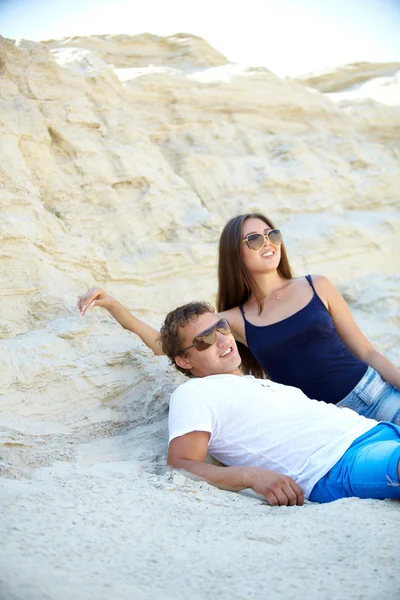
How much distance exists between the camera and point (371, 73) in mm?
8914

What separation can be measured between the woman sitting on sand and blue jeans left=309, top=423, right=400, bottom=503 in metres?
0.66

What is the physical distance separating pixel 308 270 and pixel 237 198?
0.99 meters

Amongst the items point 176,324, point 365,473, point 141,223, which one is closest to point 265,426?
point 365,473

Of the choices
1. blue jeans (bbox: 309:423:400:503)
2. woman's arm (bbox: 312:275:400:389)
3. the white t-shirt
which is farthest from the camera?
woman's arm (bbox: 312:275:400:389)

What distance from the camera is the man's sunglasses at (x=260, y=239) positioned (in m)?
3.57

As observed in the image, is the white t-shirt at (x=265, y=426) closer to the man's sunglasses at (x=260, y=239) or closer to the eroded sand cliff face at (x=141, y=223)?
the eroded sand cliff face at (x=141, y=223)

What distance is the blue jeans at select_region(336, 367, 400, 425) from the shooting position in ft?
10.7

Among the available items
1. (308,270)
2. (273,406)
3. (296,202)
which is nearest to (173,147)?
(296,202)

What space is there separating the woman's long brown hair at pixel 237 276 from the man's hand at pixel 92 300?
68cm

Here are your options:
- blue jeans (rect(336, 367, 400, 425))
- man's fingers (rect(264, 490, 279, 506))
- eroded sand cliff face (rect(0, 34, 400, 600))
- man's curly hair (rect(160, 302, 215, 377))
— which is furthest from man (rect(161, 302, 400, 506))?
Result: blue jeans (rect(336, 367, 400, 425))

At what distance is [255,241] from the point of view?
358 centimetres

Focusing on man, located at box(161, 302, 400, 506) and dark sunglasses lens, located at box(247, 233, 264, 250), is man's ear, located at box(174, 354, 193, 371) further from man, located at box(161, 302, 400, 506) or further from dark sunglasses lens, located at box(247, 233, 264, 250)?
dark sunglasses lens, located at box(247, 233, 264, 250)

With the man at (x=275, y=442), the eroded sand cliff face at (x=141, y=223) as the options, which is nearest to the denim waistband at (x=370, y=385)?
the man at (x=275, y=442)

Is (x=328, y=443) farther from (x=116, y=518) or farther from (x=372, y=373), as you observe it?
(x=116, y=518)
